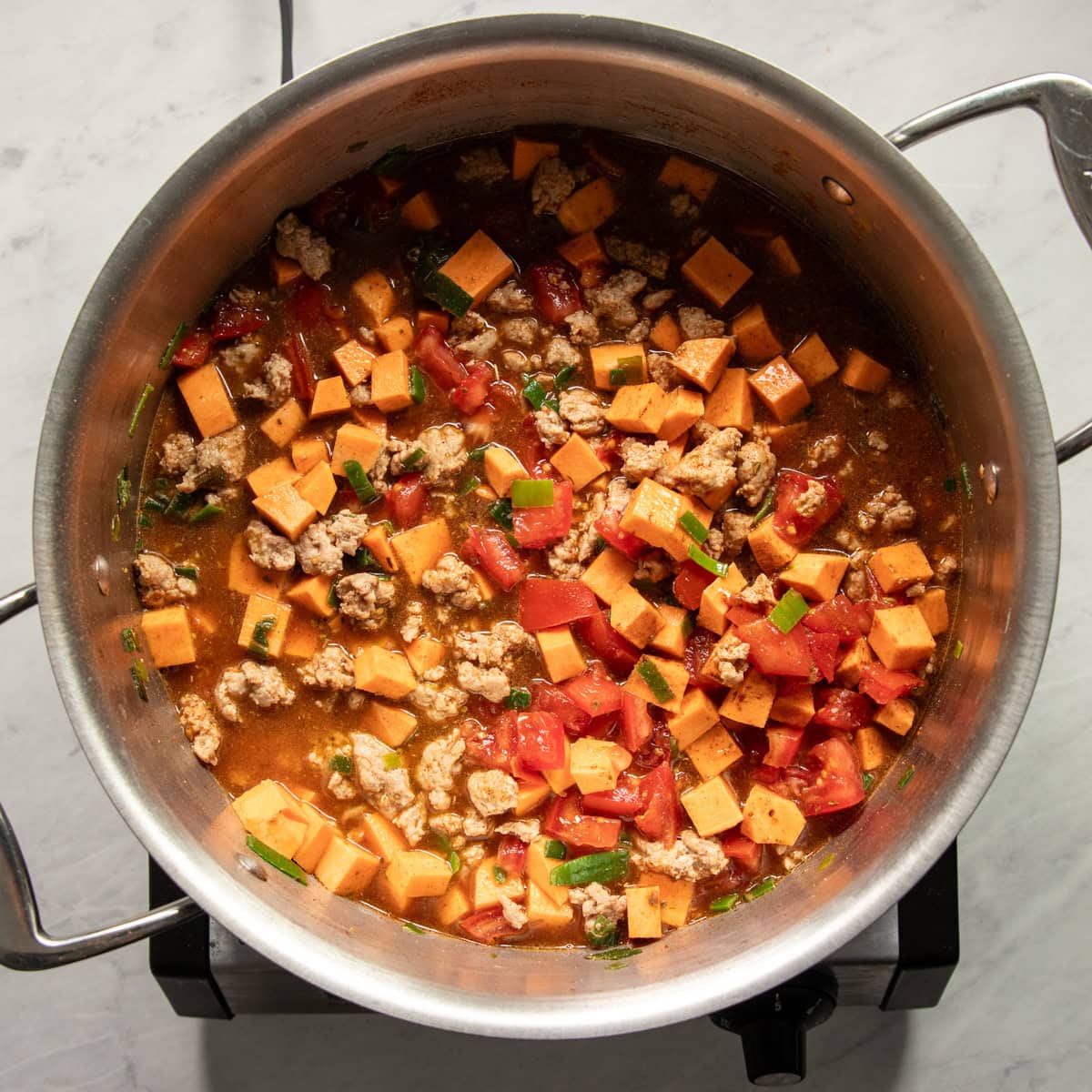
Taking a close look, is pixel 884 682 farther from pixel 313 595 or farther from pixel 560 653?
pixel 313 595

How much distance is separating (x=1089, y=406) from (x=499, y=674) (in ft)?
5.85

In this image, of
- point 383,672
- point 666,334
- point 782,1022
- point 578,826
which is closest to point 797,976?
point 782,1022

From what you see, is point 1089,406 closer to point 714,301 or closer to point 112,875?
point 714,301

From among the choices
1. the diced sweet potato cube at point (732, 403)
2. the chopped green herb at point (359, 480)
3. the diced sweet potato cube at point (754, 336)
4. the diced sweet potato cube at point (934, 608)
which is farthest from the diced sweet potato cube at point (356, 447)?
the diced sweet potato cube at point (934, 608)

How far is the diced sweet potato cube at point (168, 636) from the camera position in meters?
2.67

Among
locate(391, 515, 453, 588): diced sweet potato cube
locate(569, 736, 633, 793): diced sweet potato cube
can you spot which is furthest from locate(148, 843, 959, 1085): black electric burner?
locate(391, 515, 453, 588): diced sweet potato cube

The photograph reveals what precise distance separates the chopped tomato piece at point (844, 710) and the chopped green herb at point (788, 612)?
0.23 metres

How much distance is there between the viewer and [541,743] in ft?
8.73

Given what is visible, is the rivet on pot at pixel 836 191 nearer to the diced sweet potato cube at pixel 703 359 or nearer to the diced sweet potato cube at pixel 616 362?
the diced sweet potato cube at pixel 703 359

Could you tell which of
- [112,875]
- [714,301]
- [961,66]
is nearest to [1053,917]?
[714,301]

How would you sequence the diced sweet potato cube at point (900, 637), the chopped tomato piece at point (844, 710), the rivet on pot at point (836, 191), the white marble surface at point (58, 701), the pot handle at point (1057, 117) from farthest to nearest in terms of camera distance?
the white marble surface at point (58, 701), the chopped tomato piece at point (844, 710), the diced sweet potato cube at point (900, 637), the rivet on pot at point (836, 191), the pot handle at point (1057, 117)

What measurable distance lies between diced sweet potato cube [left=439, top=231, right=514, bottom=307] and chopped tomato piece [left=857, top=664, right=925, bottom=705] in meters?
1.34

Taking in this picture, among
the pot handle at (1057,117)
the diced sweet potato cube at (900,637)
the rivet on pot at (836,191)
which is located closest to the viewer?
the pot handle at (1057,117)

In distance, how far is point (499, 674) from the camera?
265 cm
